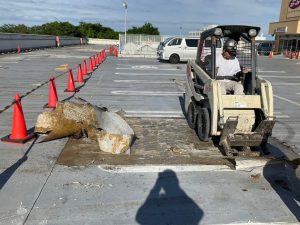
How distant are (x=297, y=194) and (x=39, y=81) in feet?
36.8

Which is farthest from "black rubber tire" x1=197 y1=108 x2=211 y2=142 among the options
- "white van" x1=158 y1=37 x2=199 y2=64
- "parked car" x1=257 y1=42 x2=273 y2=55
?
"parked car" x1=257 y1=42 x2=273 y2=55

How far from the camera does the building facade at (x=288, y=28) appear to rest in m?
39.0

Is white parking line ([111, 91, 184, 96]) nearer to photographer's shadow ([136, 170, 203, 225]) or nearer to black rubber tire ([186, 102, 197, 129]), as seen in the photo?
black rubber tire ([186, 102, 197, 129])

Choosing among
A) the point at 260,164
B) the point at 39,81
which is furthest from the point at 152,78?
the point at 260,164

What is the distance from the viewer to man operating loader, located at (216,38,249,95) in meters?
6.14

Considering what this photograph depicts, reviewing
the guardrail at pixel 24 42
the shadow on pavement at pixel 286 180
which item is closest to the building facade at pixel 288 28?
the guardrail at pixel 24 42

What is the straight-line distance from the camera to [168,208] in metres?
3.95

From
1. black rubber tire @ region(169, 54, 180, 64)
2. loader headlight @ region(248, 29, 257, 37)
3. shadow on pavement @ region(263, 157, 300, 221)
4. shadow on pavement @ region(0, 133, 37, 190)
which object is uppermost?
loader headlight @ region(248, 29, 257, 37)

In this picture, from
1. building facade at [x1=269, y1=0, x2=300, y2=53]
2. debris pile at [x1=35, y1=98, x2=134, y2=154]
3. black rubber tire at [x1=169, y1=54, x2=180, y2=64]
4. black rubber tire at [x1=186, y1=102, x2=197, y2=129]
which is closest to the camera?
debris pile at [x1=35, y1=98, x2=134, y2=154]

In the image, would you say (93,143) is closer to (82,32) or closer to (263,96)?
(263,96)

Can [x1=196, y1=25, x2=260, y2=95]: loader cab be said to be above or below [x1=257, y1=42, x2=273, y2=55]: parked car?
above

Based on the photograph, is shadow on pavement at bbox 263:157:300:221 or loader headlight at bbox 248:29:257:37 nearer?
shadow on pavement at bbox 263:157:300:221

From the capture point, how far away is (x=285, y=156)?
223 inches

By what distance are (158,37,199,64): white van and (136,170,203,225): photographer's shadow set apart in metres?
19.8
